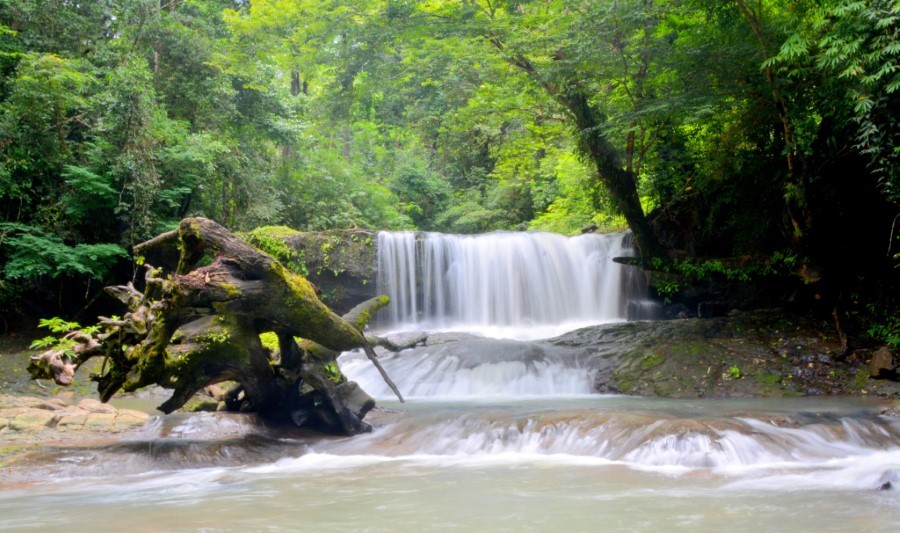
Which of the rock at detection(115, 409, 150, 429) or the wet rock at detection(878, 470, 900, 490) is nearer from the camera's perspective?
the wet rock at detection(878, 470, 900, 490)

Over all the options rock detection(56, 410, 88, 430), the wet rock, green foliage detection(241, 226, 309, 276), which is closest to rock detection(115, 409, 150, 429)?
rock detection(56, 410, 88, 430)

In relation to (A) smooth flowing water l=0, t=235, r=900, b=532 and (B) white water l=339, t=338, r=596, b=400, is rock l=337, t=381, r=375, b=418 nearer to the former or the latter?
(A) smooth flowing water l=0, t=235, r=900, b=532

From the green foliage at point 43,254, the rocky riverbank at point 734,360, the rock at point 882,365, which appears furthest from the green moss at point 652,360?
the green foliage at point 43,254

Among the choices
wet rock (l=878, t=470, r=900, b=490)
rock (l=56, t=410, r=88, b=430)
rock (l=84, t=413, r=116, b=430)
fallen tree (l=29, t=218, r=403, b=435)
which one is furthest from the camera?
rock (l=84, t=413, r=116, b=430)

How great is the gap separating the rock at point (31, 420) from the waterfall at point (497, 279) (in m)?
9.60

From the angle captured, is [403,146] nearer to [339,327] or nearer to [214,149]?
[214,149]

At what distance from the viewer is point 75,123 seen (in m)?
13.8

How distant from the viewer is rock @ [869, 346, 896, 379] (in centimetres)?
929

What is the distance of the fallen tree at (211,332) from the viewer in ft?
18.8

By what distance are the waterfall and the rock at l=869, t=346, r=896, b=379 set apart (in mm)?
6923

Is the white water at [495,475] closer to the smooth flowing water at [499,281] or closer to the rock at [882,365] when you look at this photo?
the rock at [882,365]

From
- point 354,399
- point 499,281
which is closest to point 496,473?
point 354,399

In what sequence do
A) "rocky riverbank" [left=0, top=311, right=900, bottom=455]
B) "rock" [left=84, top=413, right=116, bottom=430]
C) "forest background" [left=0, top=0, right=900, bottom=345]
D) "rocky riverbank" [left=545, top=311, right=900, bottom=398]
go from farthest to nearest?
"forest background" [left=0, top=0, right=900, bottom=345] < "rocky riverbank" [left=545, top=311, right=900, bottom=398] < "rocky riverbank" [left=0, top=311, right=900, bottom=455] < "rock" [left=84, top=413, right=116, bottom=430]

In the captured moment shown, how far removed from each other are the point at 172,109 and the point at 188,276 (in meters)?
12.5
